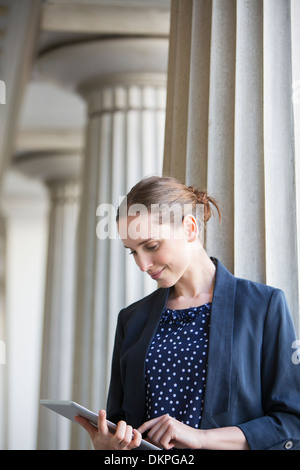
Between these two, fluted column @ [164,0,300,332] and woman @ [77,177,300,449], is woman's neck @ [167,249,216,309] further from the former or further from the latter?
fluted column @ [164,0,300,332]

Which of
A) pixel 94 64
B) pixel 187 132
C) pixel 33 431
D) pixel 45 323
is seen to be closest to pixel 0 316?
pixel 33 431

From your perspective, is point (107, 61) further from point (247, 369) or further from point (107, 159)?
point (247, 369)

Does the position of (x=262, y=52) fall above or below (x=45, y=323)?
above

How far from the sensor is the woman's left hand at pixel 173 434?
7.73 ft

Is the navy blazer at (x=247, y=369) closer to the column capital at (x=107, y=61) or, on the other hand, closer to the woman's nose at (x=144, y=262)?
the woman's nose at (x=144, y=262)

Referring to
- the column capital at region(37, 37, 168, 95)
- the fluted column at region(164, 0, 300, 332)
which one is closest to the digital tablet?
the fluted column at region(164, 0, 300, 332)

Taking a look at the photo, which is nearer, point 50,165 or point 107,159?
point 107,159

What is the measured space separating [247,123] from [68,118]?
968 centimetres

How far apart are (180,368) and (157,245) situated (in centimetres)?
44

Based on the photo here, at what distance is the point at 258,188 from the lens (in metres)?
3.21

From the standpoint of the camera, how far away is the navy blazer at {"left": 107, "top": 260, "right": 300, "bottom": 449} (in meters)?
2.40

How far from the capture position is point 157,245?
2604 millimetres

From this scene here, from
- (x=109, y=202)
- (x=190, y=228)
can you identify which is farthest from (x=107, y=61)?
(x=190, y=228)

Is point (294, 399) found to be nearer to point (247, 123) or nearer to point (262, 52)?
point (247, 123)
